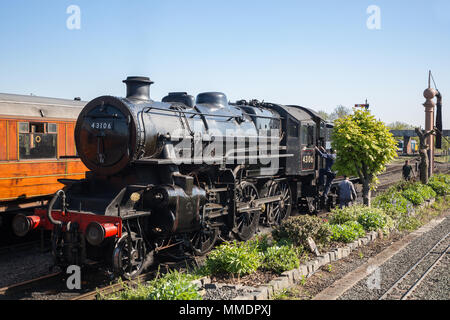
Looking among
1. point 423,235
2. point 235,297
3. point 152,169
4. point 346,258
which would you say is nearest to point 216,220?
point 152,169

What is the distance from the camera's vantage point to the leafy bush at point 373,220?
34.8 ft

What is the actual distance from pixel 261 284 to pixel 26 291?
4072mm

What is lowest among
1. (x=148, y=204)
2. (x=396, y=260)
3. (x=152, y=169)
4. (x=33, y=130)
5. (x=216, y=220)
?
(x=396, y=260)

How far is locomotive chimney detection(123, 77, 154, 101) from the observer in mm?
8305

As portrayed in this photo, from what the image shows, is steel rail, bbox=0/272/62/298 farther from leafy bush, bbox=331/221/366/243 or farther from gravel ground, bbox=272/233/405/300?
leafy bush, bbox=331/221/366/243

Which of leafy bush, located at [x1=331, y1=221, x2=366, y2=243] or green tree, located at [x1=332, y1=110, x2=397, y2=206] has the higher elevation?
green tree, located at [x1=332, y1=110, x2=397, y2=206]

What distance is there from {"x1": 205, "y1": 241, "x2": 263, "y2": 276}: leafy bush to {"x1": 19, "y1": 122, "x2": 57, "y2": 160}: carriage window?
19.2 feet

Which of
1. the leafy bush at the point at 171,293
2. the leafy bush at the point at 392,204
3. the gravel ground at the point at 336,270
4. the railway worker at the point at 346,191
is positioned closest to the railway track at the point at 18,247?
the leafy bush at the point at 171,293

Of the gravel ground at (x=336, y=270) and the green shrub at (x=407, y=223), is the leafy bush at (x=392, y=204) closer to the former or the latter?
the green shrub at (x=407, y=223)

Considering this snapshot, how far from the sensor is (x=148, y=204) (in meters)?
7.75

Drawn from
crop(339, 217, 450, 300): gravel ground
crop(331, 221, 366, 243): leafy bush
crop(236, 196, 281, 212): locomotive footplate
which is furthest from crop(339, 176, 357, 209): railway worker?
crop(331, 221, 366, 243): leafy bush

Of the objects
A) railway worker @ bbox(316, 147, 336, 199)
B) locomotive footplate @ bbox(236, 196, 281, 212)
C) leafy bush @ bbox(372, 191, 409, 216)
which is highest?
railway worker @ bbox(316, 147, 336, 199)

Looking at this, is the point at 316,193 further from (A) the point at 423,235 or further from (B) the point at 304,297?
(B) the point at 304,297

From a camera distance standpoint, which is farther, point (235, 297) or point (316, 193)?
point (316, 193)
